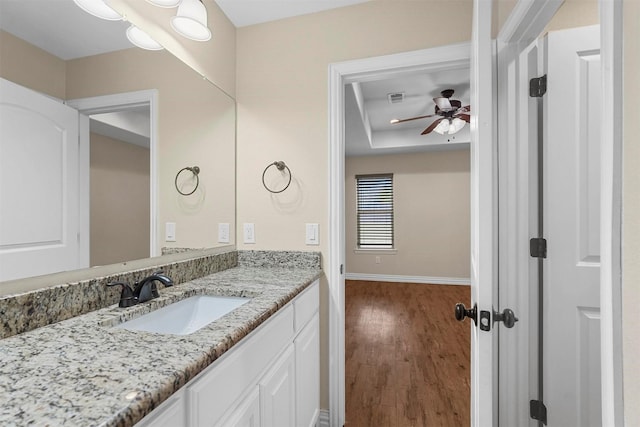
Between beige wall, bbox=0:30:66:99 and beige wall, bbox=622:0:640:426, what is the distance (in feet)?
4.68

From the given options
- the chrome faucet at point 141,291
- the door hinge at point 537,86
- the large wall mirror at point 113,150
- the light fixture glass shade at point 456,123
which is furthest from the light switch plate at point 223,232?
the light fixture glass shade at point 456,123

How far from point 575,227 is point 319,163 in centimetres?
125

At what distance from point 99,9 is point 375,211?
5048mm

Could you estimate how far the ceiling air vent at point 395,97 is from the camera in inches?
136

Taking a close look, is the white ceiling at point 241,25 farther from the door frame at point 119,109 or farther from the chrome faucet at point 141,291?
the chrome faucet at point 141,291

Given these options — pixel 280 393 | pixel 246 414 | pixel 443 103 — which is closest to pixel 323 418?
pixel 280 393

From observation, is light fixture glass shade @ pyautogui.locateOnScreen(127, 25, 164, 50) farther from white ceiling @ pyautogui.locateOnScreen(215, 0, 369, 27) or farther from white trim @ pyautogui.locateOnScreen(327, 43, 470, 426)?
white trim @ pyautogui.locateOnScreen(327, 43, 470, 426)

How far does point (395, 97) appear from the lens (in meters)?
3.54

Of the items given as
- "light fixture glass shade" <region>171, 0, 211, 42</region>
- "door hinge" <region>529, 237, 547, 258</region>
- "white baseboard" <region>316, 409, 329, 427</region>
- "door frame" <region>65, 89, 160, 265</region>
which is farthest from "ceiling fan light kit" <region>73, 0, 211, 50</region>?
"white baseboard" <region>316, 409, 329, 427</region>

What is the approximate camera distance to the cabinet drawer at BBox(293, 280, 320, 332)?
142 centimetres

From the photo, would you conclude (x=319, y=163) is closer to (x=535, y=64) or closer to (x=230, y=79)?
(x=230, y=79)

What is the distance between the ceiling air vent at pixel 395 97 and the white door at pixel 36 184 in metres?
3.07

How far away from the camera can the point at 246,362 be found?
965 mm

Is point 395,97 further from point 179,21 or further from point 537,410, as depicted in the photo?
point 537,410
